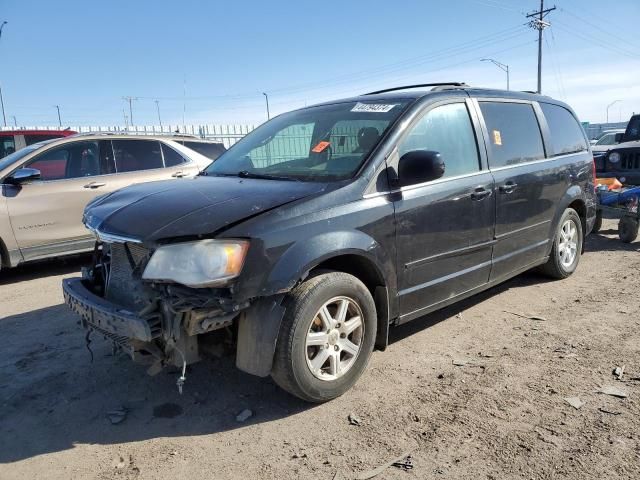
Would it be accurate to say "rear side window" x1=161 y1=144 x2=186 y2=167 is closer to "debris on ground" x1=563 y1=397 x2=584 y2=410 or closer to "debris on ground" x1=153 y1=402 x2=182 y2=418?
"debris on ground" x1=153 y1=402 x2=182 y2=418

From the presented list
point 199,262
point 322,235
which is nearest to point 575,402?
point 322,235

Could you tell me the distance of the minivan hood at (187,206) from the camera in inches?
108

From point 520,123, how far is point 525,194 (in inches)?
28.2

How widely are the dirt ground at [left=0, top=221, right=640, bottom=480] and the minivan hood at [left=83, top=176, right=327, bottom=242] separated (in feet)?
3.77

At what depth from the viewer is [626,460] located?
97.7 inches

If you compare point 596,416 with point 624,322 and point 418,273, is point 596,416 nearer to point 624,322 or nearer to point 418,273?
point 418,273

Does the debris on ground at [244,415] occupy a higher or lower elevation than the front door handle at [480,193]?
lower

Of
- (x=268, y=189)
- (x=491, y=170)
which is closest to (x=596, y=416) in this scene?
(x=491, y=170)

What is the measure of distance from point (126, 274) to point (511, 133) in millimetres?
3464

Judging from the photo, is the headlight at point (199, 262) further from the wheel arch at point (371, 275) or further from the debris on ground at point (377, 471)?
the debris on ground at point (377, 471)

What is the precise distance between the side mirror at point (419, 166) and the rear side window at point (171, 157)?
499cm

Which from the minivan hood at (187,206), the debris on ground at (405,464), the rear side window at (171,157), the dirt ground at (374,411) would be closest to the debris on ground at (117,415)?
the dirt ground at (374,411)

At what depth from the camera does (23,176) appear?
6105 millimetres

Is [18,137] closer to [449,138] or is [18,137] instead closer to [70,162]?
[70,162]
